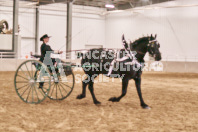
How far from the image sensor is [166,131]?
4160 mm

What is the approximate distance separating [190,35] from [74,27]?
12.4m

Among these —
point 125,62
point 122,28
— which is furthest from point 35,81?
point 122,28

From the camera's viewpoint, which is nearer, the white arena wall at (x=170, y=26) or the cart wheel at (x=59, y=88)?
the cart wheel at (x=59, y=88)

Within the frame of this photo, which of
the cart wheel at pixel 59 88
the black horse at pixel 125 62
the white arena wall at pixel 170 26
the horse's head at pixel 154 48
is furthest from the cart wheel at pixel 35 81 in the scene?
the white arena wall at pixel 170 26

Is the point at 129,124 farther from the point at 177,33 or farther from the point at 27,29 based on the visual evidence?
the point at 27,29

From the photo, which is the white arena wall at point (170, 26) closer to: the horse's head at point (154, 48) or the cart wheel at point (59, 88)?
the cart wheel at point (59, 88)

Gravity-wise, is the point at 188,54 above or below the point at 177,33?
below

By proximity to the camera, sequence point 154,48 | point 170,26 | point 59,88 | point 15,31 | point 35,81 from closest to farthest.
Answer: point 154,48, point 35,81, point 59,88, point 15,31, point 170,26

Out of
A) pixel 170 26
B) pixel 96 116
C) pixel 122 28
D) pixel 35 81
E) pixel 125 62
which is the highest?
pixel 122 28

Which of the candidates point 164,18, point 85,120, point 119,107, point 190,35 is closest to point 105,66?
point 119,107

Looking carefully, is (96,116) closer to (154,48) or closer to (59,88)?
(59,88)

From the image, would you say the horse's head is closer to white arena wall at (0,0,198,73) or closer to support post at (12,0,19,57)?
white arena wall at (0,0,198,73)

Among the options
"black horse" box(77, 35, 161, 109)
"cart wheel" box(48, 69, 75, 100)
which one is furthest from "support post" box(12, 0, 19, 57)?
"black horse" box(77, 35, 161, 109)

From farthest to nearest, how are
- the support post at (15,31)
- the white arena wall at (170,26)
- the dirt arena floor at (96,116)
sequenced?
the white arena wall at (170,26) → the support post at (15,31) → the dirt arena floor at (96,116)
